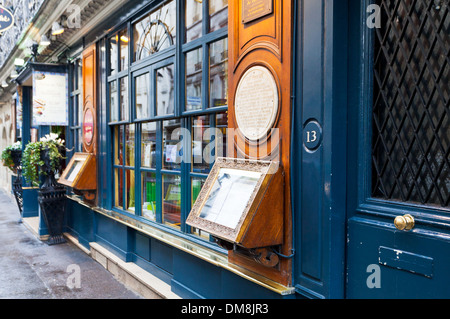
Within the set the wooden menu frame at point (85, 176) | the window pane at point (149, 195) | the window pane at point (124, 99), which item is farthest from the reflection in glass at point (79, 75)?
the window pane at point (149, 195)

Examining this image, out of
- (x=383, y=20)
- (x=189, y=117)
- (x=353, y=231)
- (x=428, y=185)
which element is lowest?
(x=353, y=231)

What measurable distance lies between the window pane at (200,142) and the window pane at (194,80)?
0.54 ft

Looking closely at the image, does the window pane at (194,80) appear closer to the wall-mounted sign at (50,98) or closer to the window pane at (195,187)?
the window pane at (195,187)

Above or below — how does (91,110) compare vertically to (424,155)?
above

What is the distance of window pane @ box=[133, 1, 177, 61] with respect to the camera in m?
4.82

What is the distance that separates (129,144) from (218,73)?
2592 millimetres

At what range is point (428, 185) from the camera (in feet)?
7.55

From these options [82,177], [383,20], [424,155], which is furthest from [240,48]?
[82,177]

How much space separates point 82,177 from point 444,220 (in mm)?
5940

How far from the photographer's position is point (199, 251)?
3992 mm

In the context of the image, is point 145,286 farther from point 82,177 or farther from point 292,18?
point 292,18

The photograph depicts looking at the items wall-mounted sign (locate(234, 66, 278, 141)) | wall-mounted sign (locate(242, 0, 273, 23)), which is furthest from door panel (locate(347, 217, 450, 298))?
wall-mounted sign (locate(242, 0, 273, 23))

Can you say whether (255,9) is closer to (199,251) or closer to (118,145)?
(199,251)

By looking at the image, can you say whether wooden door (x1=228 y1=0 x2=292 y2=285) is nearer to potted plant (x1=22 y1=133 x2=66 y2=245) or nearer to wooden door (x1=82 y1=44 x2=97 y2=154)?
wooden door (x1=82 y1=44 x2=97 y2=154)
